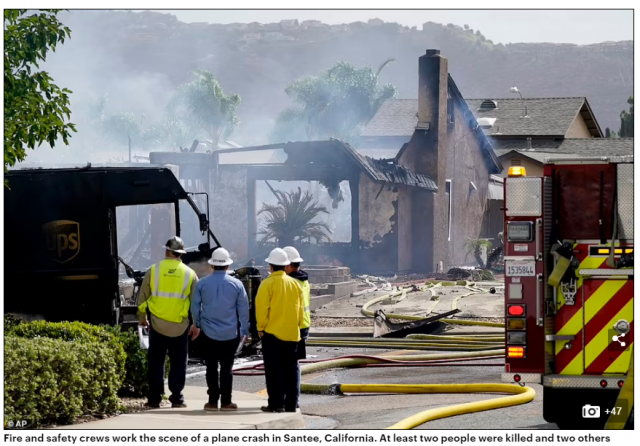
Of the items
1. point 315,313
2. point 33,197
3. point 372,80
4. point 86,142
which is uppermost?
point 372,80

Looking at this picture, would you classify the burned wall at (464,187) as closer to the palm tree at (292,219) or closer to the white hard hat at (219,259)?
the palm tree at (292,219)

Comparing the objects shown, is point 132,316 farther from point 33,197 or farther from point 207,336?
point 207,336

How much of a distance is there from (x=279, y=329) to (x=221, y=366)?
650 mm

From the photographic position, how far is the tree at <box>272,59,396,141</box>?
107500 mm

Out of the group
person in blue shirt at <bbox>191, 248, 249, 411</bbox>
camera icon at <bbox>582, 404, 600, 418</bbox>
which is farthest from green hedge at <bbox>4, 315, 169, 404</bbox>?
camera icon at <bbox>582, 404, 600, 418</bbox>

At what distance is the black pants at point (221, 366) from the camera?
9.80 metres

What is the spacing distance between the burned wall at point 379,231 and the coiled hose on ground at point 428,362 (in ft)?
46.4

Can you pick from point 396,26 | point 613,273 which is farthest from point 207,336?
point 396,26

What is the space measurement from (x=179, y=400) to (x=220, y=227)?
2792 centimetres

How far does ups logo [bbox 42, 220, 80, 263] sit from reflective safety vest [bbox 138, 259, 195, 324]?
3209 mm

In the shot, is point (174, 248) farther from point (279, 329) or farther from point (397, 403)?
point (397, 403)

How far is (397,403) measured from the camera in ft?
36.0

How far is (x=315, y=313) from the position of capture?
2262 cm

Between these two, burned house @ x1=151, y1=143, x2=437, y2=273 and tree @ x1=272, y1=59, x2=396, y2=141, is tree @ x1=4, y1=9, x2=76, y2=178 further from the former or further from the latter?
tree @ x1=272, y1=59, x2=396, y2=141
